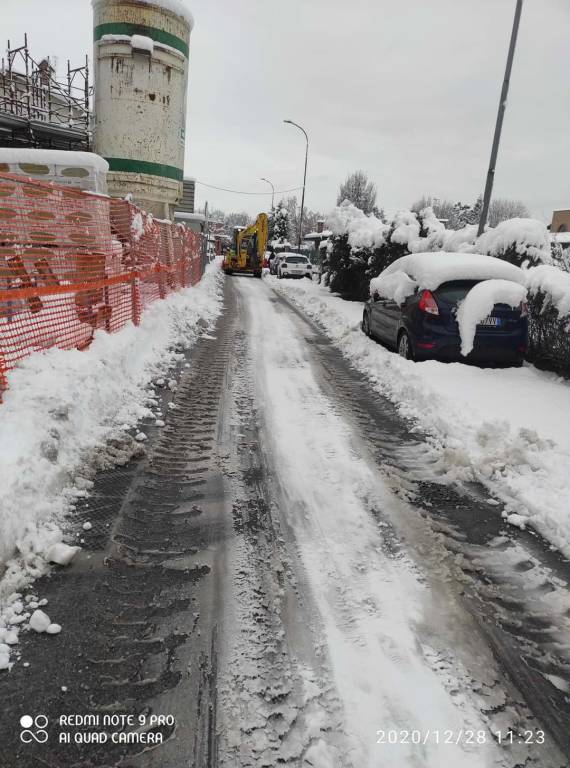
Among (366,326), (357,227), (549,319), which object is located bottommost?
(366,326)

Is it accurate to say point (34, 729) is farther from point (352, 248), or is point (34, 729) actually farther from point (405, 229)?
point (352, 248)

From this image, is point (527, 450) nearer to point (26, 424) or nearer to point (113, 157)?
point (26, 424)

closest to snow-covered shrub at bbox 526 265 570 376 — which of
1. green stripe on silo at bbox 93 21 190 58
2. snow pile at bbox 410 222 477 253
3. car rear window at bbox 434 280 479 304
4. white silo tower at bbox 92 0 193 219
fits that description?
car rear window at bbox 434 280 479 304

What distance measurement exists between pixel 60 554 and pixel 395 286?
715 cm

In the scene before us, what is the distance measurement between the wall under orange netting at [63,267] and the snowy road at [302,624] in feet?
6.56

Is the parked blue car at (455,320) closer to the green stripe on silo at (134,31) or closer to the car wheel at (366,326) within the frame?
the car wheel at (366,326)

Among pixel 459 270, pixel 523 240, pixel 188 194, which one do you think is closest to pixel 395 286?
pixel 459 270

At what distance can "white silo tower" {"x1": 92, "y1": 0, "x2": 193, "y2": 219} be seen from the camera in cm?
1544

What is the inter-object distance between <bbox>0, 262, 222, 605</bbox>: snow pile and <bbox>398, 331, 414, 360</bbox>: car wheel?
3879 mm

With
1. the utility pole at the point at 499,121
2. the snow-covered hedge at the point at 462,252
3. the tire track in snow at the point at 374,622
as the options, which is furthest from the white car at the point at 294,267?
the tire track in snow at the point at 374,622

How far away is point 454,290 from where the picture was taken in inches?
284

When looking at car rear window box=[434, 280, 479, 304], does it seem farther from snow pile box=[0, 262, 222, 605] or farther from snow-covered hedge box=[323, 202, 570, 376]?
snow pile box=[0, 262, 222, 605]

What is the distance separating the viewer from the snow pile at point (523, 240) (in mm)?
9164

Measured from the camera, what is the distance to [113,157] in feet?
53.8
